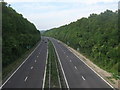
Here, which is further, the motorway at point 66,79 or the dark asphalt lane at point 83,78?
the motorway at point 66,79

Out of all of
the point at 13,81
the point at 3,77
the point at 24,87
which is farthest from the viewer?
the point at 3,77

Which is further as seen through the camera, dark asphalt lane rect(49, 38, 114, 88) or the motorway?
the motorway

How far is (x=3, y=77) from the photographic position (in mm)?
35469

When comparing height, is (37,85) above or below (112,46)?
below

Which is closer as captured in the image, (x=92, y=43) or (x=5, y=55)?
(x=5, y=55)

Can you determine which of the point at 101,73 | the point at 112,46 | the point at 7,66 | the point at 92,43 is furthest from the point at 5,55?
the point at 92,43

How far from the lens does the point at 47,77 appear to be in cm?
3459

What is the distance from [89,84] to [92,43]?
31.8m

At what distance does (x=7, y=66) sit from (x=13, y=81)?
37.5 feet

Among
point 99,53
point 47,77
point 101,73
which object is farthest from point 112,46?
point 47,77

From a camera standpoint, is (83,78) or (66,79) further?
(83,78)

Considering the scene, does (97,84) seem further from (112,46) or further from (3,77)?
(112,46)

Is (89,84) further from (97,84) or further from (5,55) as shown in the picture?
(5,55)

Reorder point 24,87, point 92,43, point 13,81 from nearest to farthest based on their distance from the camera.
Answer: point 24,87 → point 13,81 → point 92,43
